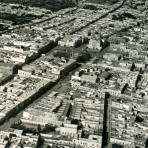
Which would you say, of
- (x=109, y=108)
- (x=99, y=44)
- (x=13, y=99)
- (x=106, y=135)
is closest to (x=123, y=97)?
(x=109, y=108)

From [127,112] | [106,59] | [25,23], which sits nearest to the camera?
[127,112]

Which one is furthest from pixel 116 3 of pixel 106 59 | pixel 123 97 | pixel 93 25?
pixel 123 97

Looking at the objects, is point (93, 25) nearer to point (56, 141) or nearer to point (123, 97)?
point (123, 97)

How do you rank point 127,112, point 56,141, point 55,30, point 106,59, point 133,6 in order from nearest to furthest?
point 56,141 < point 127,112 < point 106,59 < point 55,30 < point 133,6

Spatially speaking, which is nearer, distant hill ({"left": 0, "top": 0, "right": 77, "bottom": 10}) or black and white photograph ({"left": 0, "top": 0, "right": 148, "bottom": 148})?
black and white photograph ({"left": 0, "top": 0, "right": 148, "bottom": 148})

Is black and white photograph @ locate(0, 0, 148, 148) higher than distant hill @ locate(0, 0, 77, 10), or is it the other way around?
distant hill @ locate(0, 0, 77, 10)

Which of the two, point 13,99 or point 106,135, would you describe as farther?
point 13,99

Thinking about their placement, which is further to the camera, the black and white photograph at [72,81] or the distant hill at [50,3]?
the distant hill at [50,3]

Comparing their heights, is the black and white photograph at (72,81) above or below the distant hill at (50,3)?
below

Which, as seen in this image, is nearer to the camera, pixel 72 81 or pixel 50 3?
pixel 72 81

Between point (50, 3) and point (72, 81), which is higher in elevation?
point (50, 3)
